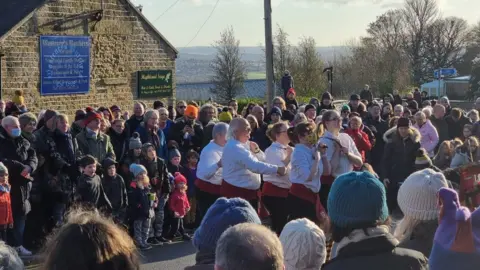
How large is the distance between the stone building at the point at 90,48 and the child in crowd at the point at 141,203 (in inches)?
356

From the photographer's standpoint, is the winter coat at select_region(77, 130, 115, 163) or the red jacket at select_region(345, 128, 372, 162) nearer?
the winter coat at select_region(77, 130, 115, 163)

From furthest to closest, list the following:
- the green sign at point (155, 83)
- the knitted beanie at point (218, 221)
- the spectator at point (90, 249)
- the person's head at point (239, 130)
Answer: the green sign at point (155, 83)
the person's head at point (239, 130)
the knitted beanie at point (218, 221)
the spectator at point (90, 249)

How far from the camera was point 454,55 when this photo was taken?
71.1 meters

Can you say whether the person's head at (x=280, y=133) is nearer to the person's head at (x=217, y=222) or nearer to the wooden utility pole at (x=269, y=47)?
the person's head at (x=217, y=222)

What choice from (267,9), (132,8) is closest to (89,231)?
(267,9)

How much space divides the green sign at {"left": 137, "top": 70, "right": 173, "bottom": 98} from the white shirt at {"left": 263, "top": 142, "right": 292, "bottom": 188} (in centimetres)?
1345

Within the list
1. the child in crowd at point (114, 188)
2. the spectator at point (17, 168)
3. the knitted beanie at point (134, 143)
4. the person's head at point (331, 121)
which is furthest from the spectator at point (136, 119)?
the person's head at point (331, 121)

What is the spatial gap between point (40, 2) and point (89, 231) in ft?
55.7

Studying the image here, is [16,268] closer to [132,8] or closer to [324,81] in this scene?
[132,8]

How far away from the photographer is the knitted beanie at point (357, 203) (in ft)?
11.7

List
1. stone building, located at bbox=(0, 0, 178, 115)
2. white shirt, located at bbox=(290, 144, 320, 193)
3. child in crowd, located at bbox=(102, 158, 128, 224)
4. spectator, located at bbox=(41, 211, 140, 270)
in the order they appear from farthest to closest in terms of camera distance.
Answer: stone building, located at bbox=(0, 0, 178, 115) → child in crowd, located at bbox=(102, 158, 128, 224) → white shirt, located at bbox=(290, 144, 320, 193) → spectator, located at bbox=(41, 211, 140, 270)

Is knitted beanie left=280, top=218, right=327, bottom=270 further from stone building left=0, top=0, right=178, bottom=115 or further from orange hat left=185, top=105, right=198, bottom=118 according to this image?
stone building left=0, top=0, right=178, bottom=115

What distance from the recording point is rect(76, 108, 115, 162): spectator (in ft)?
29.7

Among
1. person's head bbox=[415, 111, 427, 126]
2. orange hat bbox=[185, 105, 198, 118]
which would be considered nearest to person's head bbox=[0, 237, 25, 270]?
orange hat bbox=[185, 105, 198, 118]
